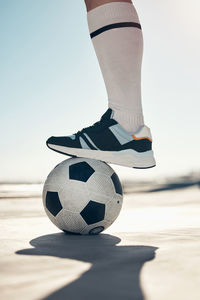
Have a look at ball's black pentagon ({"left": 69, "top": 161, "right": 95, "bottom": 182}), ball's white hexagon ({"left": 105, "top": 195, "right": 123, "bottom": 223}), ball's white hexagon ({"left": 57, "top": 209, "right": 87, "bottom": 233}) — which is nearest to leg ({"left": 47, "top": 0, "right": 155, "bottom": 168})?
ball's black pentagon ({"left": 69, "top": 161, "right": 95, "bottom": 182})

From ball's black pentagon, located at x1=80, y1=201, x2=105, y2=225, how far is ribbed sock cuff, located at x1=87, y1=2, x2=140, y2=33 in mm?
1676

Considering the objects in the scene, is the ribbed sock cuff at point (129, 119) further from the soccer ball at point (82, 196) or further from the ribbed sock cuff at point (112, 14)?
the ribbed sock cuff at point (112, 14)

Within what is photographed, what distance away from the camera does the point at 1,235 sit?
3.34m

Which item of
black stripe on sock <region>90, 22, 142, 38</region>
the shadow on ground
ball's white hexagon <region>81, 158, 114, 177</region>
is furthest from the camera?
ball's white hexagon <region>81, 158, 114, 177</region>

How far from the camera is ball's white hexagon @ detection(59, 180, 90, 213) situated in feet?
10.9

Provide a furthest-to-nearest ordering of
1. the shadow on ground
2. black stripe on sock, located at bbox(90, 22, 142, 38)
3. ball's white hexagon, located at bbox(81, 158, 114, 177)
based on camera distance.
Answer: ball's white hexagon, located at bbox(81, 158, 114, 177) → black stripe on sock, located at bbox(90, 22, 142, 38) → the shadow on ground

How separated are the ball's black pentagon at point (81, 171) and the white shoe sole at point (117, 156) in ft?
0.32

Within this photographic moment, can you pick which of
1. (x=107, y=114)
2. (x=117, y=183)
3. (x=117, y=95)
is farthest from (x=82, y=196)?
(x=117, y=95)

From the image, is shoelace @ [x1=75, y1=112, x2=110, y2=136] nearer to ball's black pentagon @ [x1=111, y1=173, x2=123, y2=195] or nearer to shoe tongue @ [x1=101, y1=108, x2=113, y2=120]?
shoe tongue @ [x1=101, y1=108, x2=113, y2=120]

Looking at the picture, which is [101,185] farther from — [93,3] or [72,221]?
[93,3]

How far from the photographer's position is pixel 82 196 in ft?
10.9

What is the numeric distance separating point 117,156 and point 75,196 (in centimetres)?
55

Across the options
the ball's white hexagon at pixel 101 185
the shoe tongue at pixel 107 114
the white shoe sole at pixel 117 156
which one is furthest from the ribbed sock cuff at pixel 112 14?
Answer: the ball's white hexagon at pixel 101 185

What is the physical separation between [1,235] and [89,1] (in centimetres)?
237
